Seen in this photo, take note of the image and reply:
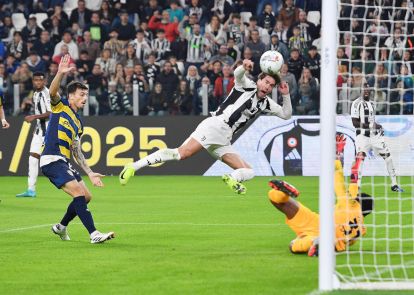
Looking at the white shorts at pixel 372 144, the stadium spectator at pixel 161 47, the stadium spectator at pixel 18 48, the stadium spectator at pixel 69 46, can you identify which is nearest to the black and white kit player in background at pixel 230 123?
the white shorts at pixel 372 144

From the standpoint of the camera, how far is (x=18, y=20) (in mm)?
29203

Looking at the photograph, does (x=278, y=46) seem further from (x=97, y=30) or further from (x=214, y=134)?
(x=214, y=134)

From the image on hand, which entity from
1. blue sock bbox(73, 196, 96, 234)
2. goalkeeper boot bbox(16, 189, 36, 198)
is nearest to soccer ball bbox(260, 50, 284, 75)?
blue sock bbox(73, 196, 96, 234)

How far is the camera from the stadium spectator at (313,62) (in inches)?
1006

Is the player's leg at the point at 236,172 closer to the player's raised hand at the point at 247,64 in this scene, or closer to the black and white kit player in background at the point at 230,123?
the black and white kit player in background at the point at 230,123

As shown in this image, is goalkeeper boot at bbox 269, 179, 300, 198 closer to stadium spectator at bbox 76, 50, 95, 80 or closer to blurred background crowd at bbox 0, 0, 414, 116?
blurred background crowd at bbox 0, 0, 414, 116

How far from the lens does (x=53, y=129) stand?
11.8m

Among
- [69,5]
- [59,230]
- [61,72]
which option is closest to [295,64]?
[69,5]

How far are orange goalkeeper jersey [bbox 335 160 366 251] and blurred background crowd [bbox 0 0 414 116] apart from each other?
13.3m

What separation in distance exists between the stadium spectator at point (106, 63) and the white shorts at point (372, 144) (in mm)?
8237

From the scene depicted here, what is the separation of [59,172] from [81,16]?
1743 centimetres

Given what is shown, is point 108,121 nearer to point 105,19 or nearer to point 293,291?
point 105,19

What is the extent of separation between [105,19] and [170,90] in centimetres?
405

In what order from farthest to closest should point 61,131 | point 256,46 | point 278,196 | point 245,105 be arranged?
point 256,46
point 245,105
point 61,131
point 278,196
